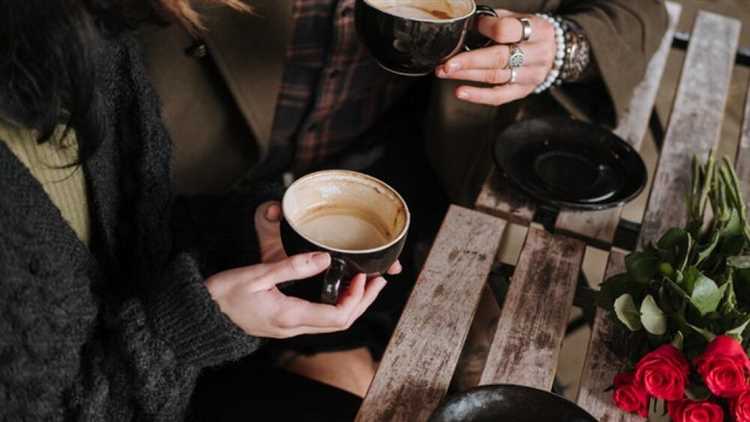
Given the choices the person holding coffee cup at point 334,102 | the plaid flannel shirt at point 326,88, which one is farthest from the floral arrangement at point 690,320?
the plaid flannel shirt at point 326,88

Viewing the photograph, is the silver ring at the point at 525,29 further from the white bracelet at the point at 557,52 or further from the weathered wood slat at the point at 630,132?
the weathered wood slat at the point at 630,132

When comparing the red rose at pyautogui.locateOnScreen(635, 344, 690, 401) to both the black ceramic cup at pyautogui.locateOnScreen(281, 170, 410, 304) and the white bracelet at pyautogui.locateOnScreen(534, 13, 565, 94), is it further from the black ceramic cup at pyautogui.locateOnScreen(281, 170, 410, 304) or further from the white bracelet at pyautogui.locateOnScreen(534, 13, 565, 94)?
the white bracelet at pyautogui.locateOnScreen(534, 13, 565, 94)

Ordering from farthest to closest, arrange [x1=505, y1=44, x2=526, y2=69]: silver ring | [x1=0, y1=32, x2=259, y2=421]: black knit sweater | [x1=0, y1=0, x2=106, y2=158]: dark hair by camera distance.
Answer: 1. [x1=505, y1=44, x2=526, y2=69]: silver ring
2. [x1=0, y1=32, x2=259, y2=421]: black knit sweater
3. [x1=0, y1=0, x2=106, y2=158]: dark hair

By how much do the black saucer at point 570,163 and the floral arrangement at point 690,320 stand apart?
18 cm

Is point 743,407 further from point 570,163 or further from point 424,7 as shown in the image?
point 424,7

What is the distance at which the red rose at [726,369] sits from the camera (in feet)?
2.48

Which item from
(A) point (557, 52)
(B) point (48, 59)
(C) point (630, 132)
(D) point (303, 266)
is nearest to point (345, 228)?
(D) point (303, 266)

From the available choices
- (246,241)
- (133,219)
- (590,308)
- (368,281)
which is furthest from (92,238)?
(590,308)

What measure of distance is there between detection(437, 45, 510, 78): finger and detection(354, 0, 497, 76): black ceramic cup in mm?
21

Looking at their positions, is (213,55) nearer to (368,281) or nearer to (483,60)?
(483,60)

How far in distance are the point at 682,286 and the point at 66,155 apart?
0.70 meters

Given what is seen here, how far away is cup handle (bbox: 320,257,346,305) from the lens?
0.77 metres

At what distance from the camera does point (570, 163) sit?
1.20m

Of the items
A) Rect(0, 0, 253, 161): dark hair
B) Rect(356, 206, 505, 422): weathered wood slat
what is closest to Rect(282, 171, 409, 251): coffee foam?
Rect(356, 206, 505, 422): weathered wood slat
